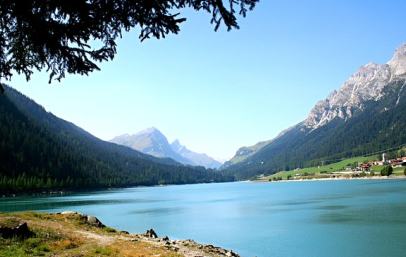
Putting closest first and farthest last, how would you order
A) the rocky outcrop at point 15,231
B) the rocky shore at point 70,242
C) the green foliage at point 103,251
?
the green foliage at point 103,251, the rocky shore at point 70,242, the rocky outcrop at point 15,231

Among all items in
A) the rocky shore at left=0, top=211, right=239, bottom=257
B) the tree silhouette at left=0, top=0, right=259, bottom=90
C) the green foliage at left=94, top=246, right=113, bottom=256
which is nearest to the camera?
the tree silhouette at left=0, top=0, right=259, bottom=90

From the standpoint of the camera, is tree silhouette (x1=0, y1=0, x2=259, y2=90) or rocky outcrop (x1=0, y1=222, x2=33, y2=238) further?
rocky outcrop (x1=0, y1=222, x2=33, y2=238)

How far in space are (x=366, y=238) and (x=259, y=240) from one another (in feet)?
48.7

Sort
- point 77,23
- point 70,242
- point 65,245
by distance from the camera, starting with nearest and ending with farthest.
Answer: point 77,23
point 65,245
point 70,242

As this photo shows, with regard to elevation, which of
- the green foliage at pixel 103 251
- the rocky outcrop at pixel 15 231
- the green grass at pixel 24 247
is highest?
the rocky outcrop at pixel 15 231

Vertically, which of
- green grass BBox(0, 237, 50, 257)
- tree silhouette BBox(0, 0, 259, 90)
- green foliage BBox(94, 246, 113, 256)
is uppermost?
tree silhouette BBox(0, 0, 259, 90)

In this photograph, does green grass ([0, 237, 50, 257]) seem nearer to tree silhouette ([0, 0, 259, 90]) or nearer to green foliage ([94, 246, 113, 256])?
green foliage ([94, 246, 113, 256])

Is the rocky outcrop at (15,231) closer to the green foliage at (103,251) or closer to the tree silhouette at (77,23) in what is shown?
the green foliage at (103,251)

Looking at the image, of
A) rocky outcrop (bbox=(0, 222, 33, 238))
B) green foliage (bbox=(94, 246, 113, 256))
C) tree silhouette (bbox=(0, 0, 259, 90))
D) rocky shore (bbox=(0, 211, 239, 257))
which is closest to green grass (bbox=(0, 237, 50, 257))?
rocky shore (bbox=(0, 211, 239, 257))

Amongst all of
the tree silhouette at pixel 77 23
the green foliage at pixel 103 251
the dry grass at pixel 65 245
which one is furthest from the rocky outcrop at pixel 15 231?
the tree silhouette at pixel 77 23

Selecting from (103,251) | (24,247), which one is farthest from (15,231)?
(103,251)

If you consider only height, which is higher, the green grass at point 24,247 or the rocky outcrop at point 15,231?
the rocky outcrop at point 15,231

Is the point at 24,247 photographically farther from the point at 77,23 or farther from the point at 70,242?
the point at 77,23

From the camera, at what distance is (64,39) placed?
1170 centimetres
